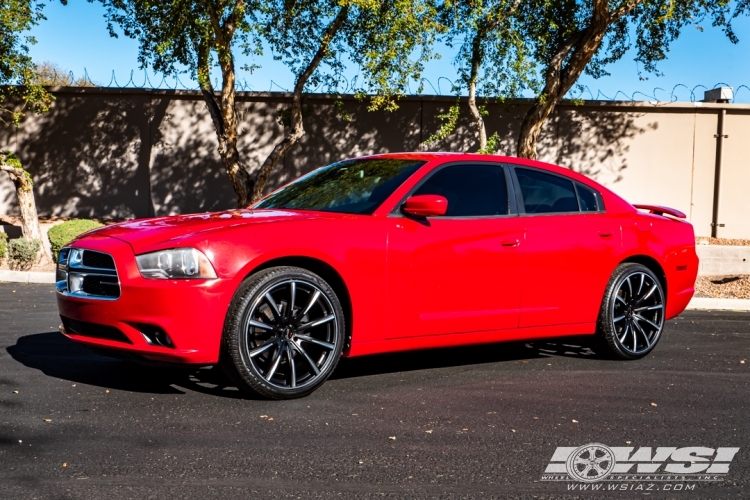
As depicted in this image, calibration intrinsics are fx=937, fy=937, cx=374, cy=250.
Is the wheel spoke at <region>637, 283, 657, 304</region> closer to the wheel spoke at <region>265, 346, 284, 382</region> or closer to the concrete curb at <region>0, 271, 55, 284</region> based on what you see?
the wheel spoke at <region>265, 346, 284, 382</region>

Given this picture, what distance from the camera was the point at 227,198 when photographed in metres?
21.4

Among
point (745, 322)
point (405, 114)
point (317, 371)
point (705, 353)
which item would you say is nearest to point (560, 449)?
point (317, 371)

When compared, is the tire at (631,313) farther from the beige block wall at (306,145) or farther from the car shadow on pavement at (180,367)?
the beige block wall at (306,145)

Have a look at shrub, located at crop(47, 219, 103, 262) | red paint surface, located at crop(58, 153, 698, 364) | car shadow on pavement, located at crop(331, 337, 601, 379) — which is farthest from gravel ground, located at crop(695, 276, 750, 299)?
shrub, located at crop(47, 219, 103, 262)

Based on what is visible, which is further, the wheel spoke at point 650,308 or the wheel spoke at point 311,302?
the wheel spoke at point 650,308

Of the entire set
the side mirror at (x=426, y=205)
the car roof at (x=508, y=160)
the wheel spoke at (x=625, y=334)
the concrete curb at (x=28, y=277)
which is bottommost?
the concrete curb at (x=28, y=277)

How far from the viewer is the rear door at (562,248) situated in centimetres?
701

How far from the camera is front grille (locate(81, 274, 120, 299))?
5.69m

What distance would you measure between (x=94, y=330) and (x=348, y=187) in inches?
82.3

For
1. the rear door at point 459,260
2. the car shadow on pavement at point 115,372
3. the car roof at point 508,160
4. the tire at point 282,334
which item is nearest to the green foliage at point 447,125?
the car roof at point 508,160

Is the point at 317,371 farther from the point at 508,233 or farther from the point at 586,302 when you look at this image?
the point at 586,302

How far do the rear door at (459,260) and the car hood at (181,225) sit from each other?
1.95 ft

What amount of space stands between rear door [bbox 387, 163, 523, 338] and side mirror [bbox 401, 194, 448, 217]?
0.45ft

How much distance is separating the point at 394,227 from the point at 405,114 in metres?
15.0
